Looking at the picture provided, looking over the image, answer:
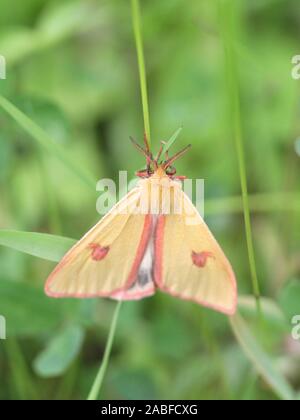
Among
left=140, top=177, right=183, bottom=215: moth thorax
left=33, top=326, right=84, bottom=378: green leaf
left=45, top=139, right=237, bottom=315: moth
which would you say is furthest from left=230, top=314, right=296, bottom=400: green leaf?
left=33, top=326, right=84, bottom=378: green leaf

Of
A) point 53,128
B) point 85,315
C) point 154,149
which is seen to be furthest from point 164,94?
point 85,315

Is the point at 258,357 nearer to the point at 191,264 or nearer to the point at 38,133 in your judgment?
the point at 191,264

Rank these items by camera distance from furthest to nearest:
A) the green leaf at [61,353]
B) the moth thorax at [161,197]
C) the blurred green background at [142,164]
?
the blurred green background at [142,164] → the green leaf at [61,353] → the moth thorax at [161,197]

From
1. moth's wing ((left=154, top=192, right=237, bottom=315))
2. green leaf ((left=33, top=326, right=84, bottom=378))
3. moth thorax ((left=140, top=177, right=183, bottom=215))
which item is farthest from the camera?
green leaf ((left=33, top=326, right=84, bottom=378))

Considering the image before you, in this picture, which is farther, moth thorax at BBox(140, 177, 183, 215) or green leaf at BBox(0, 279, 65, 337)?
green leaf at BBox(0, 279, 65, 337)

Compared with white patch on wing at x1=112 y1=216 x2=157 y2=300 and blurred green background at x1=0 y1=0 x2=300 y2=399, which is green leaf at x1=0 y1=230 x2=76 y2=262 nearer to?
white patch on wing at x1=112 y1=216 x2=157 y2=300

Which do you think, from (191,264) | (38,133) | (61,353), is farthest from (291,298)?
(38,133)

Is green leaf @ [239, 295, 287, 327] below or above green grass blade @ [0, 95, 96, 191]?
below

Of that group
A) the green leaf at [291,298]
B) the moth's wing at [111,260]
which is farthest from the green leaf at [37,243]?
the green leaf at [291,298]

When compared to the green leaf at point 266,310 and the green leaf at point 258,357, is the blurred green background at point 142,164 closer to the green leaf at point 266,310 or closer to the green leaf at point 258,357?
the green leaf at point 266,310
